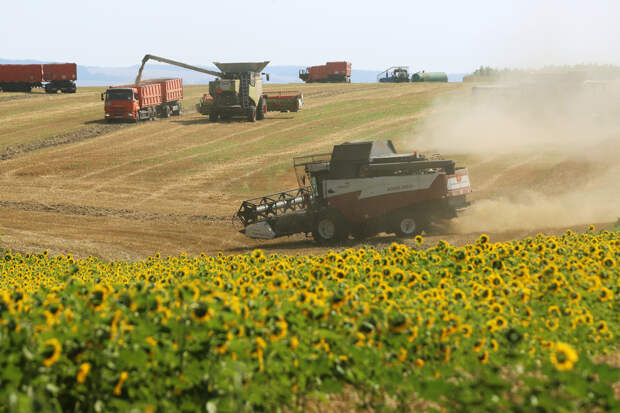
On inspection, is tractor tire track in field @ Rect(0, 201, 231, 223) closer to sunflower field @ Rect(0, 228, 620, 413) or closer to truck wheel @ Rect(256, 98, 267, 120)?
sunflower field @ Rect(0, 228, 620, 413)

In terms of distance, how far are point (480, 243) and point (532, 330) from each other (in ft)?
9.92

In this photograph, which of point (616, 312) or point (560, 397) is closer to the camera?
point (560, 397)

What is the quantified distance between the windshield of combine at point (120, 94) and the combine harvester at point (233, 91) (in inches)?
81.1

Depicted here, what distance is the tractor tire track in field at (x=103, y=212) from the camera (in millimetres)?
27641

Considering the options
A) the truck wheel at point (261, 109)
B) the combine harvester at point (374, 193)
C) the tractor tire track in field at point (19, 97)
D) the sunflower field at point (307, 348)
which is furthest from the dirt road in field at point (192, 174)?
the sunflower field at point (307, 348)

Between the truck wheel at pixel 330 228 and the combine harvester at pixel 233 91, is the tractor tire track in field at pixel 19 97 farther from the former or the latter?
the truck wheel at pixel 330 228

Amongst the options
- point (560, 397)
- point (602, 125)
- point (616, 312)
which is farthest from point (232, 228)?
point (602, 125)

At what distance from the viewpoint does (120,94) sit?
50094 millimetres

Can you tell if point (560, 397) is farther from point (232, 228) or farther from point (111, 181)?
point (111, 181)

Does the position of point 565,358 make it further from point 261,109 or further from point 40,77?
point 40,77

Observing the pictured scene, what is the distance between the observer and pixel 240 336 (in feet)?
17.0

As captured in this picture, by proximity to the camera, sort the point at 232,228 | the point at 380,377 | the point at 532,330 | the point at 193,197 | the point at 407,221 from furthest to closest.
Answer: the point at 193,197 → the point at 232,228 → the point at 407,221 → the point at 532,330 → the point at 380,377

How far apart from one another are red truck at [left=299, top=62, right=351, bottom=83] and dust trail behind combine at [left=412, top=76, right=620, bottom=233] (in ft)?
119

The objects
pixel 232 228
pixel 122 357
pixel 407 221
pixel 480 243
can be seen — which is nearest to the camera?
pixel 122 357
